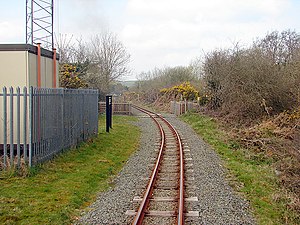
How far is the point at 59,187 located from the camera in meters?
9.50

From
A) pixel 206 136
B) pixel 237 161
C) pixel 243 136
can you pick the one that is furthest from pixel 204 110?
pixel 237 161

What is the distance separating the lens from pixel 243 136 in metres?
18.6

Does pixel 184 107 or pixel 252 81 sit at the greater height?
pixel 252 81

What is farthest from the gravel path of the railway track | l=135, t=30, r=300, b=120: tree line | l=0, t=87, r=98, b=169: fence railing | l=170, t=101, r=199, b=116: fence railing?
l=170, t=101, r=199, b=116: fence railing

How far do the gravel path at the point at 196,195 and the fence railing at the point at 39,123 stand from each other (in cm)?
236

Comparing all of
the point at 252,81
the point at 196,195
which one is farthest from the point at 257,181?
the point at 252,81

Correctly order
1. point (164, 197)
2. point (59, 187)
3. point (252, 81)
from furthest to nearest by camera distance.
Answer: point (252, 81) < point (59, 187) < point (164, 197)

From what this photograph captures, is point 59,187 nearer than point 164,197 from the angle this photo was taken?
No

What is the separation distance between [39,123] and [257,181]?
6.28m

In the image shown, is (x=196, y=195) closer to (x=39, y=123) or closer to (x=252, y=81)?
(x=39, y=123)

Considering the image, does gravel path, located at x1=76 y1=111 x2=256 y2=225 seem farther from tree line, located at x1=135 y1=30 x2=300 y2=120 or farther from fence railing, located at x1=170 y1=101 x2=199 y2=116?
fence railing, located at x1=170 y1=101 x2=199 y2=116

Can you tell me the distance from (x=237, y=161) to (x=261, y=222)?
22.3 ft

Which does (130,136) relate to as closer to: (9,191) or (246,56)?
(246,56)

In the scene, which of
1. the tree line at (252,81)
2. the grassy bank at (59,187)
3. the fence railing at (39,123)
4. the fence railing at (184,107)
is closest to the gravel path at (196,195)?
the grassy bank at (59,187)
